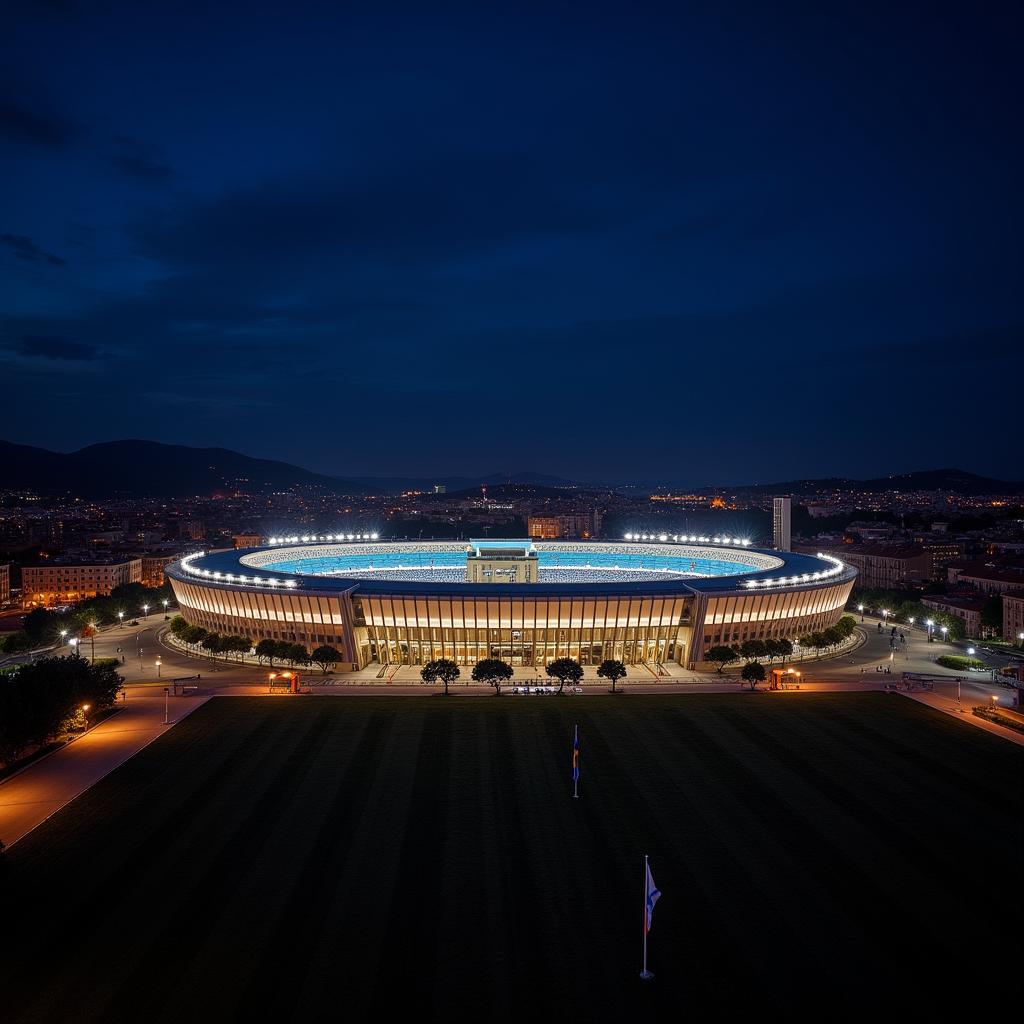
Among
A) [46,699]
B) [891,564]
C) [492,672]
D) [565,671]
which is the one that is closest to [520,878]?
[492,672]

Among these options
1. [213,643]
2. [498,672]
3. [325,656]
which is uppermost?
[213,643]

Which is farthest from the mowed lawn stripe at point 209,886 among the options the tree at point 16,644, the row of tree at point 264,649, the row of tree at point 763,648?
the tree at point 16,644

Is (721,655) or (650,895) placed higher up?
(650,895)

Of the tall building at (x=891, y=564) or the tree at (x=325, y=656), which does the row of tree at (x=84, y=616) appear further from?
the tall building at (x=891, y=564)

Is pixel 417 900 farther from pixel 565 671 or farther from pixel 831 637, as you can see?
pixel 831 637

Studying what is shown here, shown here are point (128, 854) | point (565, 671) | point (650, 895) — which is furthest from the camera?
point (565, 671)

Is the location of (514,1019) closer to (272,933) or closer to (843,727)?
(272,933)
